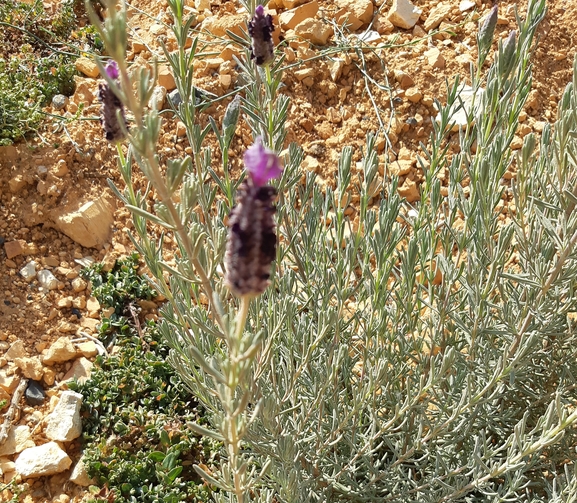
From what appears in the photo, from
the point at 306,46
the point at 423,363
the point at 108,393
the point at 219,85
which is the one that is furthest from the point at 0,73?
the point at 423,363

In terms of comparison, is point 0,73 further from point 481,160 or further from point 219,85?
point 481,160

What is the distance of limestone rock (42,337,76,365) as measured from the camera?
2.96 metres

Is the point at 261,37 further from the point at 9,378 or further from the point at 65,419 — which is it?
the point at 9,378

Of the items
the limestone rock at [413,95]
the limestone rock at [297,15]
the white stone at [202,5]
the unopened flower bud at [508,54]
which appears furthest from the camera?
the white stone at [202,5]

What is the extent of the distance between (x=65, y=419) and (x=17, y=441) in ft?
0.79

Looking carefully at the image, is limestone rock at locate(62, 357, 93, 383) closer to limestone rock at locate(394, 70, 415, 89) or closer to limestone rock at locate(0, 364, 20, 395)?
limestone rock at locate(0, 364, 20, 395)

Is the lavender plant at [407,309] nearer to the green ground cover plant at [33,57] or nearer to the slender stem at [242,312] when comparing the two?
the slender stem at [242,312]

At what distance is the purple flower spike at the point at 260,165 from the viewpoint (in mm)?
906

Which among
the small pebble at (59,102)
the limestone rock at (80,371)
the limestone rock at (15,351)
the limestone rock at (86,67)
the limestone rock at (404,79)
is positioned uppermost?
the limestone rock at (86,67)

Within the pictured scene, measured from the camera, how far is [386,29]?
4.04 metres

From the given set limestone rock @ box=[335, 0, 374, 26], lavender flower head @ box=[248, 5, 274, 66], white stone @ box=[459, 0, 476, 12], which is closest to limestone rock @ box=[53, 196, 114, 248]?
lavender flower head @ box=[248, 5, 274, 66]

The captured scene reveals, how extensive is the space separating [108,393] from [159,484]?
507 millimetres

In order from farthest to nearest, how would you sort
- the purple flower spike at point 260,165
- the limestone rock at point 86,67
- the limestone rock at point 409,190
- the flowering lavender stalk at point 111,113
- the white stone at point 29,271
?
the limestone rock at point 86,67 → the limestone rock at point 409,190 → the white stone at point 29,271 → the flowering lavender stalk at point 111,113 → the purple flower spike at point 260,165

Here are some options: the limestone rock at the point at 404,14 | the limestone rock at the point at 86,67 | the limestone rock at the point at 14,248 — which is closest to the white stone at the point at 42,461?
the limestone rock at the point at 14,248
